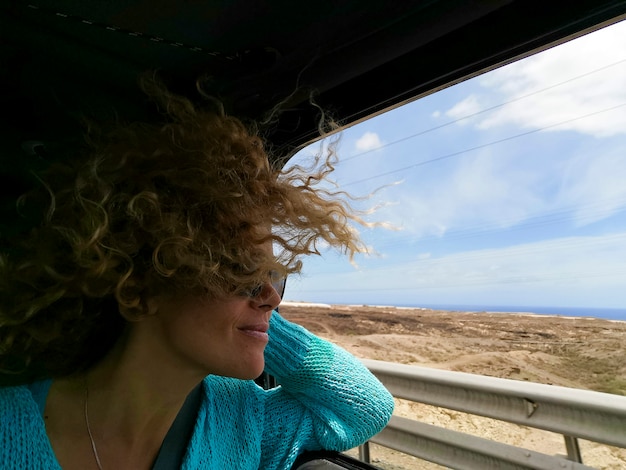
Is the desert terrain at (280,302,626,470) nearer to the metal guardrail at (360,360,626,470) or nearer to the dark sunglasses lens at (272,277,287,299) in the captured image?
the metal guardrail at (360,360,626,470)

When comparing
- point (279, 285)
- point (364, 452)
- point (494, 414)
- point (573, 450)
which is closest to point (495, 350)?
point (494, 414)

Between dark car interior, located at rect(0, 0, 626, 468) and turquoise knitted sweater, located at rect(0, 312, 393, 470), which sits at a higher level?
dark car interior, located at rect(0, 0, 626, 468)

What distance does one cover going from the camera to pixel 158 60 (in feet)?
5.16

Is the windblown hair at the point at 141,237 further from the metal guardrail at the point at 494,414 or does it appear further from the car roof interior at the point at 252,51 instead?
the metal guardrail at the point at 494,414

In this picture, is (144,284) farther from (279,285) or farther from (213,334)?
(279,285)

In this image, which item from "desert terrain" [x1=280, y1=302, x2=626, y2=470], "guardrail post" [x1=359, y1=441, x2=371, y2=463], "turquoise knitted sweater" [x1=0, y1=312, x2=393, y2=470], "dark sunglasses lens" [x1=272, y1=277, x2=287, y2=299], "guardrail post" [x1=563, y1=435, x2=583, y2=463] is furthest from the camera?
"guardrail post" [x1=359, y1=441, x2=371, y2=463]

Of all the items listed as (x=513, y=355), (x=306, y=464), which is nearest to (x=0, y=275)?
(x=306, y=464)

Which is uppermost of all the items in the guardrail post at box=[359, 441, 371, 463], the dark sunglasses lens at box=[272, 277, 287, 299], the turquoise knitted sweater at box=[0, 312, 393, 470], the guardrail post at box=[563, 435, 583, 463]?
the dark sunglasses lens at box=[272, 277, 287, 299]

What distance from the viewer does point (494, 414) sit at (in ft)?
8.00

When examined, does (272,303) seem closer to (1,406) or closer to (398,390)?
(1,406)

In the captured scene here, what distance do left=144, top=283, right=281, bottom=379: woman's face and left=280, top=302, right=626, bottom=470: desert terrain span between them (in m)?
0.59

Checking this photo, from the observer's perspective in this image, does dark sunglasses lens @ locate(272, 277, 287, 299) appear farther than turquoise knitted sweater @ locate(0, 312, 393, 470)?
No

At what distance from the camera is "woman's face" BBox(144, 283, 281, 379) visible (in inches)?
50.8

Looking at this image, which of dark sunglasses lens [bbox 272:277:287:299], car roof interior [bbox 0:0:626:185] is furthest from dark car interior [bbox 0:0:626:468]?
dark sunglasses lens [bbox 272:277:287:299]
